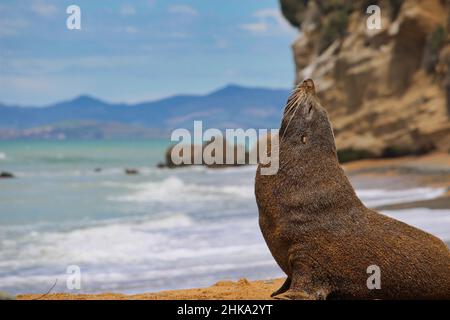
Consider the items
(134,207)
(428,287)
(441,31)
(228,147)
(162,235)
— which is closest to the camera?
(428,287)

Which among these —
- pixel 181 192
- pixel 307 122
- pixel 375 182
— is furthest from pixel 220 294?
pixel 181 192

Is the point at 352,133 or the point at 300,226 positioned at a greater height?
the point at 352,133

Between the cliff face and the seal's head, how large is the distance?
1075 inches

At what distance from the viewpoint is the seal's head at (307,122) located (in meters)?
7.05

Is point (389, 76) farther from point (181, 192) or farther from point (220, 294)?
point (220, 294)

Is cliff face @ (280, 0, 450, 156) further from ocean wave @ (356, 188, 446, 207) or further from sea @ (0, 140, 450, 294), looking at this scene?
ocean wave @ (356, 188, 446, 207)

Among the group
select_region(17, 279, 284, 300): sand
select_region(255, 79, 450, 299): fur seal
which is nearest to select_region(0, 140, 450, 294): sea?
select_region(17, 279, 284, 300): sand

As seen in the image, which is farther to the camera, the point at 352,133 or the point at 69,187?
the point at 352,133

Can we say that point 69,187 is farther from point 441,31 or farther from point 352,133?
point 441,31

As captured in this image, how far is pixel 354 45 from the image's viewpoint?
4044 cm

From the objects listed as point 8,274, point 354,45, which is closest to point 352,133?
point 354,45

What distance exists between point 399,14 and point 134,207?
19.0 meters

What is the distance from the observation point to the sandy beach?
8.22 metres

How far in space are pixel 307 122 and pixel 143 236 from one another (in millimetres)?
10482
